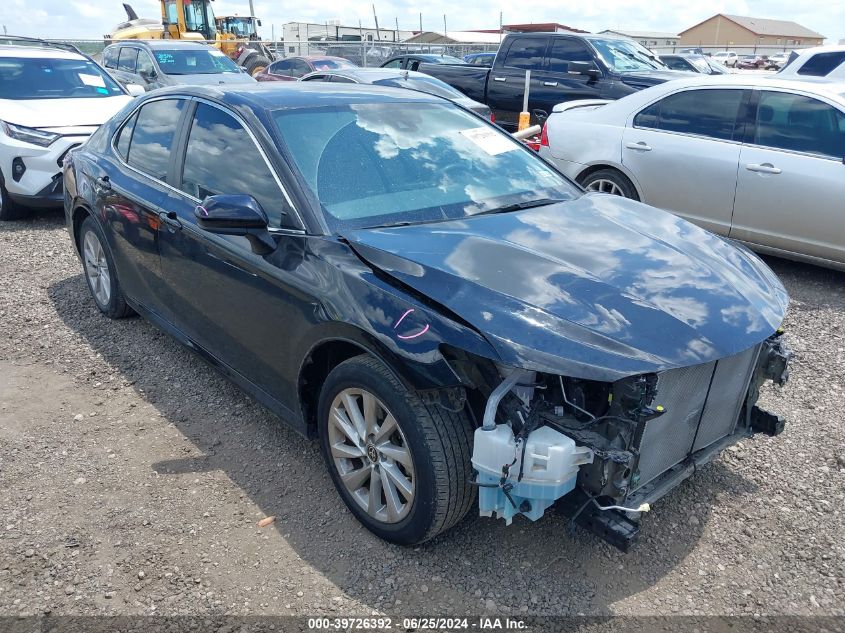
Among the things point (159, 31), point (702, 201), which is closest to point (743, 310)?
point (702, 201)

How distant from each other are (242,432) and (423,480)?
4.92ft

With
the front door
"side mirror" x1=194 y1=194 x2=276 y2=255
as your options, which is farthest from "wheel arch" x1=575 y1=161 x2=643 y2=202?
"side mirror" x1=194 y1=194 x2=276 y2=255

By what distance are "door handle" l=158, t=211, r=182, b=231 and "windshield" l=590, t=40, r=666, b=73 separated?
9.08 metres

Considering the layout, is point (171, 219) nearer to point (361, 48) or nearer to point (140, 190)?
point (140, 190)

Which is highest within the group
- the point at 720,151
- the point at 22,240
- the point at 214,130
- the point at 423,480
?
the point at 214,130

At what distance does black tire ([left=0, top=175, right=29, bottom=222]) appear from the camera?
7672mm

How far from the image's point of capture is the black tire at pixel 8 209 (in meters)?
7.67

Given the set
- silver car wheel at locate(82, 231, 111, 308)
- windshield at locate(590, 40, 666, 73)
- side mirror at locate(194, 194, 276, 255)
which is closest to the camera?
side mirror at locate(194, 194, 276, 255)

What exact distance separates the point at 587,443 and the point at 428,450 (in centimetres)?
55

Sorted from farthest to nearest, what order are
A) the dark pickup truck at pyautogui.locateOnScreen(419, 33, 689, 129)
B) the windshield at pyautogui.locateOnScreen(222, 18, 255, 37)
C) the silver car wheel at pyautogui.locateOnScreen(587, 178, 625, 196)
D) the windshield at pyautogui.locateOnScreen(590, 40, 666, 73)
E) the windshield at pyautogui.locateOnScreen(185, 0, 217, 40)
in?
the windshield at pyautogui.locateOnScreen(222, 18, 255, 37) < the windshield at pyautogui.locateOnScreen(185, 0, 217, 40) < the windshield at pyautogui.locateOnScreen(590, 40, 666, 73) < the dark pickup truck at pyautogui.locateOnScreen(419, 33, 689, 129) < the silver car wheel at pyautogui.locateOnScreen(587, 178, 625, 196)

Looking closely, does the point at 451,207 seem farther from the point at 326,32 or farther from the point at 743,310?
the point at 326,32

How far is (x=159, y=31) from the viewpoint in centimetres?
2580

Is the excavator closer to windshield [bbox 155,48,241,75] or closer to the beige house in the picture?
windshield [bbox 155,48,241,75]

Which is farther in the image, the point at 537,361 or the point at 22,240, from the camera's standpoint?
the point at 22,240
